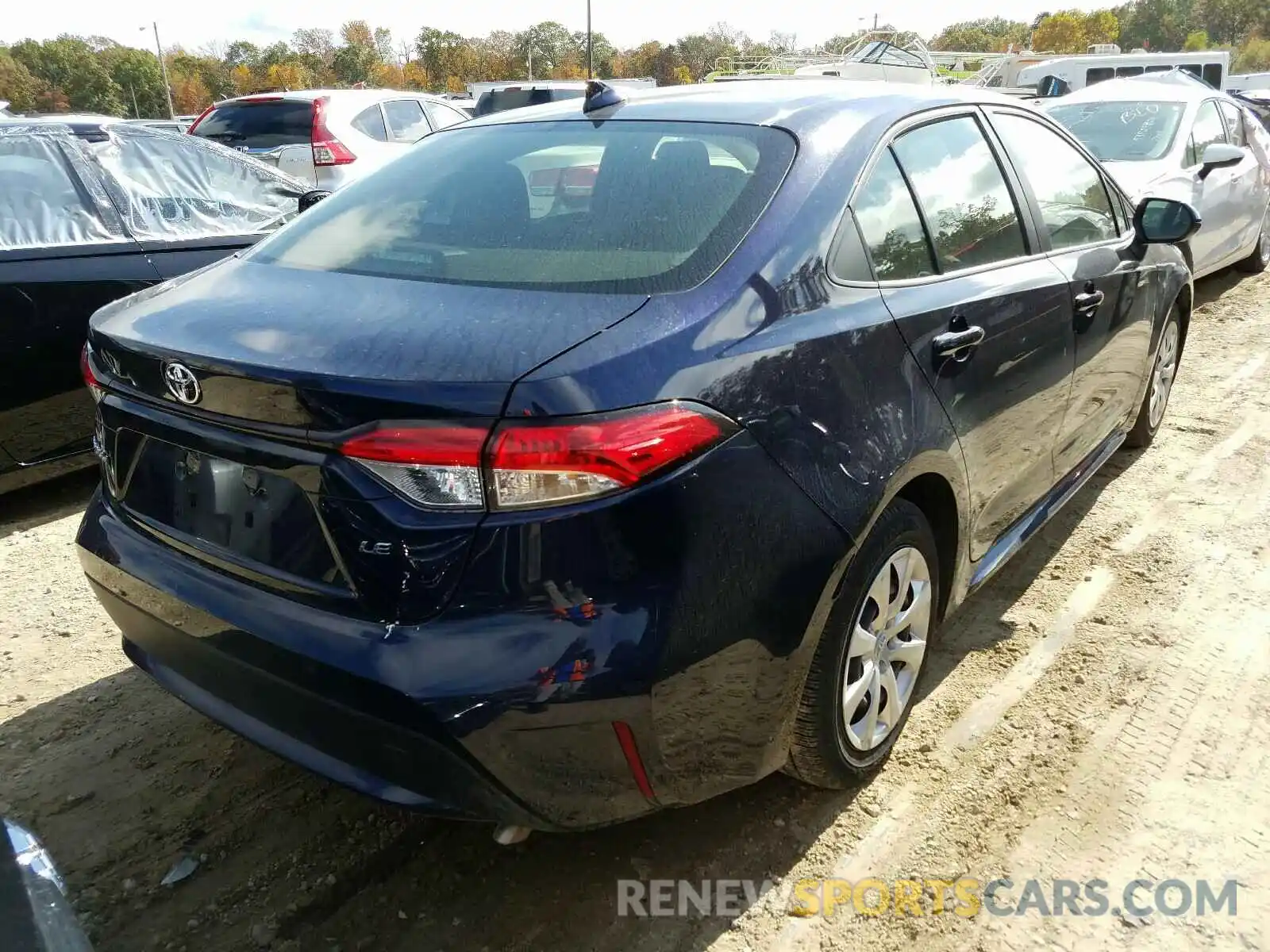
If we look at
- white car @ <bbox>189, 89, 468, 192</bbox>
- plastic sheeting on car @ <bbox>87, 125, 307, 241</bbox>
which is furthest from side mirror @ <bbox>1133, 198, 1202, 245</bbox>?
white car @ <bbox>189, 89, 468, 192</bbox>

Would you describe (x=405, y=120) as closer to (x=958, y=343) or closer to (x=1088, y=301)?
(x=1088, y=301)

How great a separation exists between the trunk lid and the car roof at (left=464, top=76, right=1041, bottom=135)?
2.76ft

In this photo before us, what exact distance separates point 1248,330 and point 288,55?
96.8 meters

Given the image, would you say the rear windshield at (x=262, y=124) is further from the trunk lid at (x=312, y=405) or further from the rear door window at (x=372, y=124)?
the trunk lid at (x=312, y=405)

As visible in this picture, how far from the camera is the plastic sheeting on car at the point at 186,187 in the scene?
14.1ft

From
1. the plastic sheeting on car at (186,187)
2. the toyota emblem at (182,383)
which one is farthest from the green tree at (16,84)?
the toyota emblem at (182,383)

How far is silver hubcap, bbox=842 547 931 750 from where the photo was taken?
2.23 m

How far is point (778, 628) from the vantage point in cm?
187

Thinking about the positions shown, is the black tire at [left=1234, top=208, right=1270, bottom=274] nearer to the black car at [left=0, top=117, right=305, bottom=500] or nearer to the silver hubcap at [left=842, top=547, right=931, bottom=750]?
the silver hubcap at [left=842, top=547, right=931, bottom=750]

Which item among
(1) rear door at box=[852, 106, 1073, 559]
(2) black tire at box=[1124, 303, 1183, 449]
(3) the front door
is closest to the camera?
(1) rear door at box=[852, 106, 1073, 559]

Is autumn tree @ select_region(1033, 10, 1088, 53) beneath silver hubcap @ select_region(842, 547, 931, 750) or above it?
above

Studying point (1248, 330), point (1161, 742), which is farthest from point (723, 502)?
point (1248, 330)

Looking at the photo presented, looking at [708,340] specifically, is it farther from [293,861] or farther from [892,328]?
[293,861]

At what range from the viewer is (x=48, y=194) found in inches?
158
